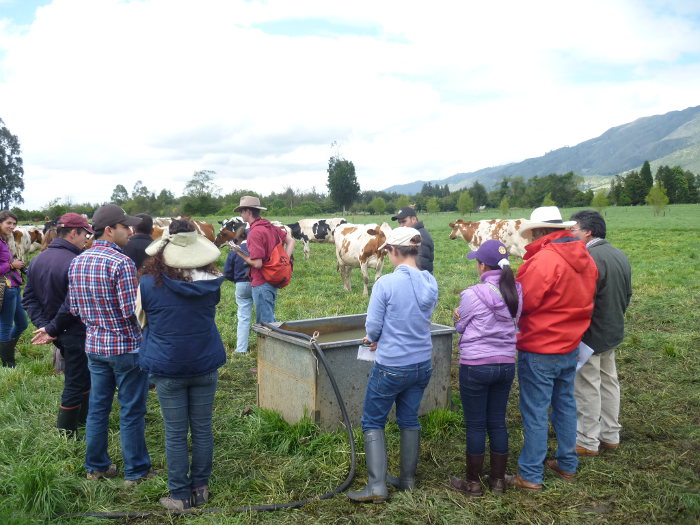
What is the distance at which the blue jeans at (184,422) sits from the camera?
154 inches

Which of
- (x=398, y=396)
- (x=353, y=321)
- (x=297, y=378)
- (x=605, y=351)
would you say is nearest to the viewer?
(x=398, y=396)

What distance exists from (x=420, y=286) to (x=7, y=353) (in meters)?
6.35

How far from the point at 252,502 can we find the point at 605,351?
3.30m

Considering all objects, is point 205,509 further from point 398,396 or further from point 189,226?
point 189,226

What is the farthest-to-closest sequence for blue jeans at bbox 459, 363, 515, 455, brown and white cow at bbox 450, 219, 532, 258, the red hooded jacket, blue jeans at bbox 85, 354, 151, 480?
brown and white cow at bbox 450, 219, 532, 258, blue jeans at bbox 85, 354, 151, 480, the red hooded jacket, blue jeans at bbox 459, 363, 515, 455

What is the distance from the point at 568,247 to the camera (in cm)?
430

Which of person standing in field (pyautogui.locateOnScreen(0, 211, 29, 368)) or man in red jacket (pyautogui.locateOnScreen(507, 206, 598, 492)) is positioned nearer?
man in red jacket (pyautogui.locateOnScreen(507, 206, 598, 492))

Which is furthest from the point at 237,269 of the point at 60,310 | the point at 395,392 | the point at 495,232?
the point at 495,232

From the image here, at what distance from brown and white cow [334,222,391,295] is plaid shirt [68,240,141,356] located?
951 centimetres

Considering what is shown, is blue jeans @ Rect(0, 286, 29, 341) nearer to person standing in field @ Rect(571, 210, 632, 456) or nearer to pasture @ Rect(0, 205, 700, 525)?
pasture @ Rect(0, 205, 700, 525)

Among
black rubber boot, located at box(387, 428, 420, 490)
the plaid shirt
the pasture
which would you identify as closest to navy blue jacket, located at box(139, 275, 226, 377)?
the plaid shirt

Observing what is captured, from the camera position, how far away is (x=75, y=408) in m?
5.02

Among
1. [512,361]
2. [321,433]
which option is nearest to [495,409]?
[512,361]

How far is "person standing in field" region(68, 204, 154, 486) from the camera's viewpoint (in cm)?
423
